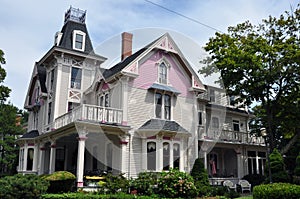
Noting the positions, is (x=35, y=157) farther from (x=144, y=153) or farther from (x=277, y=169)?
(x=277, y=169)

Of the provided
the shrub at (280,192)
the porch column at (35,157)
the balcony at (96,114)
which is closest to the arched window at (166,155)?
the balcony at (96,114)

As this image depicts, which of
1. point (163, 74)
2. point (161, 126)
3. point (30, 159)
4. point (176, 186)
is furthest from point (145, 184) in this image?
point (30, 159)

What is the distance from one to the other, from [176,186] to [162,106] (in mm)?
6536

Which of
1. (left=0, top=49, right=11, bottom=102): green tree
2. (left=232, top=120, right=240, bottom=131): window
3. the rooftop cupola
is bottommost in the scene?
(left=232, top=120, right=240, bottom=131): window

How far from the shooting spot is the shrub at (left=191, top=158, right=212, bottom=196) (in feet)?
59.5

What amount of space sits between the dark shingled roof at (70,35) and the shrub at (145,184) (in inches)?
459

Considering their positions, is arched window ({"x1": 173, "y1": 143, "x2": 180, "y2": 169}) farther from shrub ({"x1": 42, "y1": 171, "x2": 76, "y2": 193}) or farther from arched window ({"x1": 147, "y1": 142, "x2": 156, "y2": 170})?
shrub ({"x1": 42, "y1": 171, "x2": 76, "y2": 193})

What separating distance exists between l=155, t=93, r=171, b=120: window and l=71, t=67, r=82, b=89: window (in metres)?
6.51

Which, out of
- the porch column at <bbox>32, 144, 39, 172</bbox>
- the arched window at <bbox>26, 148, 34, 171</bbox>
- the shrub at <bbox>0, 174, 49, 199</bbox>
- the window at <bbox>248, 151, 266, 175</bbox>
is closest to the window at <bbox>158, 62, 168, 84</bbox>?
the shrub at <bbox>0, 174, 49, 199</bbox>

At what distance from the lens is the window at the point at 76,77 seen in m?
23.7

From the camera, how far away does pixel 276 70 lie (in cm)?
2112

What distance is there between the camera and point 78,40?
81.7 ft

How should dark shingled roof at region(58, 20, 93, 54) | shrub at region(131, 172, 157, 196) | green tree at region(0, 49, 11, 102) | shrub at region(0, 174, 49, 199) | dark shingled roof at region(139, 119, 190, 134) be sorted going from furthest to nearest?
dark shingled roof at region(58, 20, 93, 54), green tree at region(0, 49, 11, 102), dark shingled roof at region(139, 119, 190, 134), shrub at region(131, 172, 157, 196), shrub at region(0, 174, 49, 199)

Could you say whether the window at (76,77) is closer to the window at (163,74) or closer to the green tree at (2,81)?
the green tree at (2,81)
